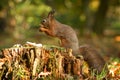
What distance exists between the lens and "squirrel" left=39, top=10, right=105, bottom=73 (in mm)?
6785

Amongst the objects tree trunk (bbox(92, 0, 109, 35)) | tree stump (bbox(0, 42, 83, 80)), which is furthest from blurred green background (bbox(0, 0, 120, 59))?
tree stump (bbox(0, 42, 83, 80))

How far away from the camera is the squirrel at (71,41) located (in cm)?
679

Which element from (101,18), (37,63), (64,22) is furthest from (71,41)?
(101,18)

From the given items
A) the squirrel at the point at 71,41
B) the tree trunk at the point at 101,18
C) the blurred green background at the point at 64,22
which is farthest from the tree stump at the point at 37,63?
the tree trunk at the point at 101,18

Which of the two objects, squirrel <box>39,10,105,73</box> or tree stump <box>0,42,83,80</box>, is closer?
tree stump <box>0,42,83,80</box>

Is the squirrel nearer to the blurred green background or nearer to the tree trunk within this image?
the blurred green background

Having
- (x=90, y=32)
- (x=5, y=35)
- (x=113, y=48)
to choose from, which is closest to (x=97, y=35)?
(x=90, y=32)

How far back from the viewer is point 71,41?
712cm

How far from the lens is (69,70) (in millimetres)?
6305

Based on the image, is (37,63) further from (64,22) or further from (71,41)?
(64,22)

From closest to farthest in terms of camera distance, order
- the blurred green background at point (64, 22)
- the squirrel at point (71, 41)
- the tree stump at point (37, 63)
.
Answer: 1. the tree stump at point (37, 63)
2. the squirrel at point (71, 41)
3. the blurred green background at point (64, 22)

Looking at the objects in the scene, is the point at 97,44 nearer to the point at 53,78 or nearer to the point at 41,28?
the point at 41,28

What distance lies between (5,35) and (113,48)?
5455 mm

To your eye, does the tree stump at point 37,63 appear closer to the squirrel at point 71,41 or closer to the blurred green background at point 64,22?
the squirrel at point 71,41
